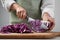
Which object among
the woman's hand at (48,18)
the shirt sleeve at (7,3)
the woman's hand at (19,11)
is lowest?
the woman's hand at (48,18)

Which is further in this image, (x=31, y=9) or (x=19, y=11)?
Answer: (x=31, y=9)

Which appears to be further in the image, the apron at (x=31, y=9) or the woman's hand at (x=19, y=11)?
the apron at (x=31, y=9)

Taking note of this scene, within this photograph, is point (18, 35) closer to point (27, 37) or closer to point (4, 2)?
point (27, 37)

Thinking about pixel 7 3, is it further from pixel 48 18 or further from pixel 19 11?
pixel 48 18

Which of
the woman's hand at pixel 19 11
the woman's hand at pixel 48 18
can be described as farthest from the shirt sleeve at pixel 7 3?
the woman's hand at pixel 48 18

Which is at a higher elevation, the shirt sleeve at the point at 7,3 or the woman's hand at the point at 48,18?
the shirt sleeve at the point at 7,3

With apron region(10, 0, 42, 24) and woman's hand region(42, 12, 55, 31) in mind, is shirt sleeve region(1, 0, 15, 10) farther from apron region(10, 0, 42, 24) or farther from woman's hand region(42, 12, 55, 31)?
woman's hand region(42, 12, 55, 31)

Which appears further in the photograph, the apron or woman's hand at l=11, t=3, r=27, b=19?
the apron

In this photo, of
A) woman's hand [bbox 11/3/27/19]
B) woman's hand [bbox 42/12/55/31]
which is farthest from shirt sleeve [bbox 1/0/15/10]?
woman's hand [bbox 42/12/55/31]

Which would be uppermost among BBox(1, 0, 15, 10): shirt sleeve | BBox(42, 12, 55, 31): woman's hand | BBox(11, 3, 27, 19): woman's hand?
BBox(1, 0, 15, 10): shirt sleeve

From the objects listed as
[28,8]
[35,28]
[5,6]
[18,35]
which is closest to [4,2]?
[5,6]

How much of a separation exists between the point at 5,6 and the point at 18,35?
36cm

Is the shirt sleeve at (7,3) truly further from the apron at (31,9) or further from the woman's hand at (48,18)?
the woman's hand at (48,18)

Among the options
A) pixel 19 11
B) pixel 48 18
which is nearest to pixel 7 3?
pixel 19 11
